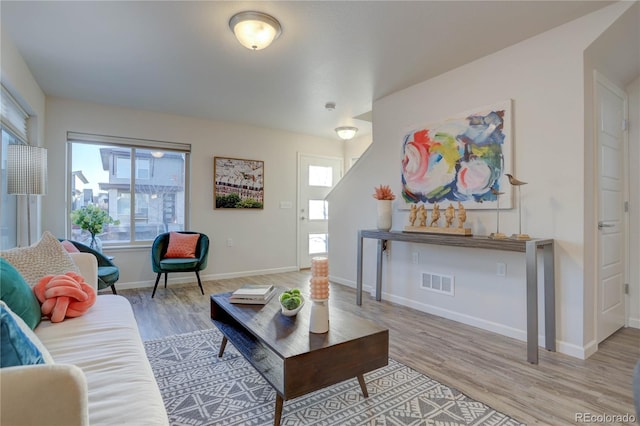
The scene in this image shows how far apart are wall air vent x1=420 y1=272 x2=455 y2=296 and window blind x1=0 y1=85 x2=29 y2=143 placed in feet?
13.1

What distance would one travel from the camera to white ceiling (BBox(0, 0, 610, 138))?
219 centimetres

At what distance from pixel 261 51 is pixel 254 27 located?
0.49 metres

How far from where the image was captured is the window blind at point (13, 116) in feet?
8.91

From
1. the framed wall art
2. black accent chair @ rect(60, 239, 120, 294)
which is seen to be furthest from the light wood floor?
the framed wall art

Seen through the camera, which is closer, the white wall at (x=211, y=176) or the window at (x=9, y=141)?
the window at (x=9, y=141)

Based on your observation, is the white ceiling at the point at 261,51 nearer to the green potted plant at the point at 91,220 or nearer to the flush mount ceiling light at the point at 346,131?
the flush mount ceiling light at the point at 346,131

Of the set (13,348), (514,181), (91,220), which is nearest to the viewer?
(13,348)

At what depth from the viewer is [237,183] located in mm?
5082

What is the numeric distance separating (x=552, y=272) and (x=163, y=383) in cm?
270

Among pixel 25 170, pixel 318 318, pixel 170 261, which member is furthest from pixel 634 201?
pixel 25 170

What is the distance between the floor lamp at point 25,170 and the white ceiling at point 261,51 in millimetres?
840

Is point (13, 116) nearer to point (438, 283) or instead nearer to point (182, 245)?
point (182, 245)

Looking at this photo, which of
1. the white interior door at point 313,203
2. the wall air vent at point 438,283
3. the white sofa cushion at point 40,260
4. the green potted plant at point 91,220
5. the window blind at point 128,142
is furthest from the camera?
the white interior door at point 313,203

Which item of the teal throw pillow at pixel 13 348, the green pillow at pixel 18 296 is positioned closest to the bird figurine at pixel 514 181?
the teal throw pillow at pixel 13 348
